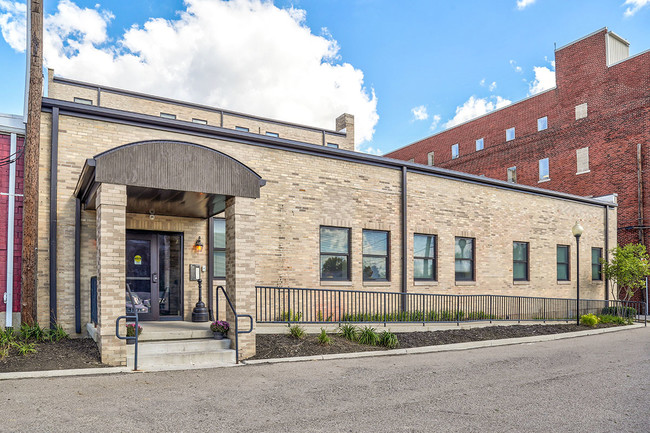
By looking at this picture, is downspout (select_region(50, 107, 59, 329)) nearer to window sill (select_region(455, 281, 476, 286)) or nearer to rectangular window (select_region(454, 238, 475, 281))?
window sill (select_region(455, 281, 476, 286))

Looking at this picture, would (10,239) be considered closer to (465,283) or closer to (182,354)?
(182,354)

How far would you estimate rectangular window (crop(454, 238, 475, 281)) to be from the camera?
17625 mm

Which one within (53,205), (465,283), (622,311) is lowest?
(622,311)

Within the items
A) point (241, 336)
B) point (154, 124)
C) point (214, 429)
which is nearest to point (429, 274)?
point (241, 336)

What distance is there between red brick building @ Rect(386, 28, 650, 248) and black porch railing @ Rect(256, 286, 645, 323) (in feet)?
34.3

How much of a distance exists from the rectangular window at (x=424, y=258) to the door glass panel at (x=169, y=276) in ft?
25.3

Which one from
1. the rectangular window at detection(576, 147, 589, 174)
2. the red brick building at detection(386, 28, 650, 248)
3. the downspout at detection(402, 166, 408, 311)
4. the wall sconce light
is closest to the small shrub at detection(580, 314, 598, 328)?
the downspout at detection(402, 166, 408, 311)

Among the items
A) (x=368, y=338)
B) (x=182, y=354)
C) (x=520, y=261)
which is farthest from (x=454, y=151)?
(x=182, y=354)

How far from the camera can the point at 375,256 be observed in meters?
15.3

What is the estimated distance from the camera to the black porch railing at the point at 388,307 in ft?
42.3

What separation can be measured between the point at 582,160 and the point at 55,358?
1135 inches

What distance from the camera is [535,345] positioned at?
1304 centimetres

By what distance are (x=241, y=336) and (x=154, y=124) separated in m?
5.61

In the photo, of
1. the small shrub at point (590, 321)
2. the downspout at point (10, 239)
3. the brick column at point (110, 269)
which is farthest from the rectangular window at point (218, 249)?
the small shrub at point (590, 321)
